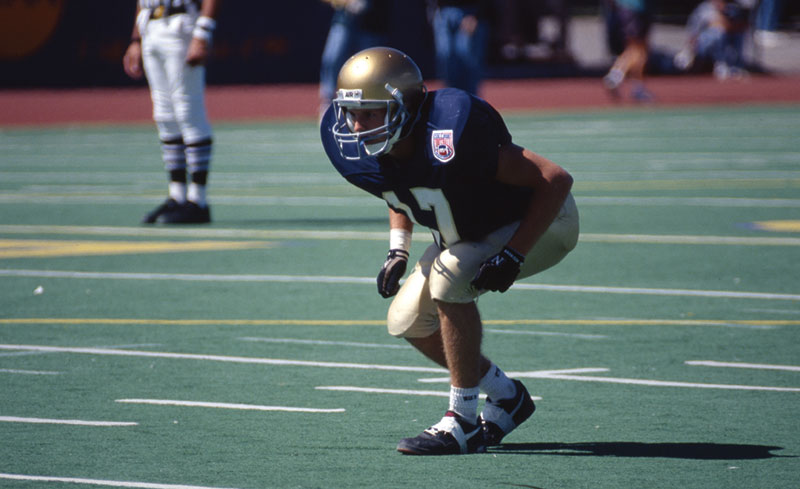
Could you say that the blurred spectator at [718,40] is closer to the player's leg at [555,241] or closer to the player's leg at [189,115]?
the player's leg at [189,115]

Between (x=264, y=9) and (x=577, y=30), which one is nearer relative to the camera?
(x=264, y=9)

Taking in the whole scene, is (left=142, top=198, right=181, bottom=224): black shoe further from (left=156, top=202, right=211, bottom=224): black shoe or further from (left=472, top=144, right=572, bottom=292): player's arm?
(left=472, top=144, right=572, bottom=292): player's arm

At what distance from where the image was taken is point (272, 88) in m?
31.3

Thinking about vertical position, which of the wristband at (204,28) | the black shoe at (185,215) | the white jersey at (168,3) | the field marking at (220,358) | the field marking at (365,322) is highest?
the white jersey at (168,3)

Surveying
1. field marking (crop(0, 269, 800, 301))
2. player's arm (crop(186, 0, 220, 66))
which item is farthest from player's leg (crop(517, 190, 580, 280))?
player's arm (crop(186, 0, 220, 66))

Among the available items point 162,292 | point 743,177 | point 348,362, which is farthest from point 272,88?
point 348,362

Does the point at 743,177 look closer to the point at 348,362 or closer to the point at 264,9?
the point at 348,362

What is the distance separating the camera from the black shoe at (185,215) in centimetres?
1183

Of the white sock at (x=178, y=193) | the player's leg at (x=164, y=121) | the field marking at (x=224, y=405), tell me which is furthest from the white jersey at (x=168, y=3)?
the field marking at (x=224, y=405)

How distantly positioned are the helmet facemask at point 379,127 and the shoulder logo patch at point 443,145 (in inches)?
4.7

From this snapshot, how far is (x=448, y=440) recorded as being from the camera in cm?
533

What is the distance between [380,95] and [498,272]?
28.1 inches

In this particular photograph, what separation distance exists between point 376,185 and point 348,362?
160 centimetres

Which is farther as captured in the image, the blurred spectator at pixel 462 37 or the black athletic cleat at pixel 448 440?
the blurred spectator at pixel 462 37
